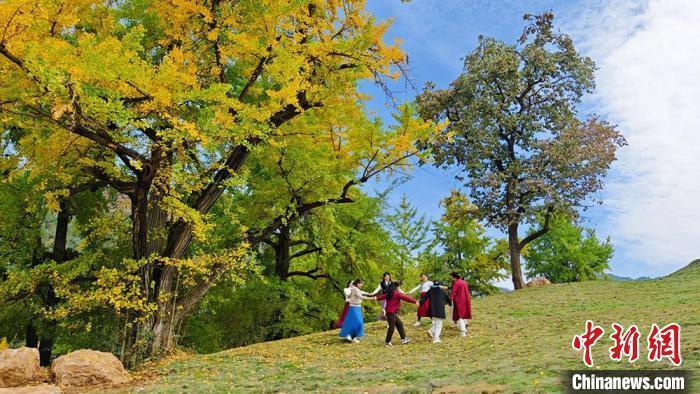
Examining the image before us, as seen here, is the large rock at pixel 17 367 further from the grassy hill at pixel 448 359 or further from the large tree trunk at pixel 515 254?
the large tree trunk at pixel 515 254

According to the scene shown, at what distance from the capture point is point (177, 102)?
12609 mm

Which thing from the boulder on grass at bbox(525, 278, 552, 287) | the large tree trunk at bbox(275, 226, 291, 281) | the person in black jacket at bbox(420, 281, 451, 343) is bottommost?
the person in black jacket at bbox(420, 281, 451, 343)

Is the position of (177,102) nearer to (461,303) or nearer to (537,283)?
(461,303)

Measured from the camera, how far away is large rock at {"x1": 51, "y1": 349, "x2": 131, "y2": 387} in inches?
435

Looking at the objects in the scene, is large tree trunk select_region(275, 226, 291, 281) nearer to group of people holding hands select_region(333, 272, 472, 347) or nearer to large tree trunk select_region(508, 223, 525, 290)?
group of people holding hands select_region(333, 272, 472, 347)

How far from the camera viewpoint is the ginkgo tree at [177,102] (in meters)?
11.1

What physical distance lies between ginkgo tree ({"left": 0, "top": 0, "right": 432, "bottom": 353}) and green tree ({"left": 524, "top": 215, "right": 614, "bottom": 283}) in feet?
93.9

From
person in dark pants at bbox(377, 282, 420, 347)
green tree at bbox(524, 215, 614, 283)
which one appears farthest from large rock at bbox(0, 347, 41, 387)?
green tree at bbox(524, 215, 614, 283)

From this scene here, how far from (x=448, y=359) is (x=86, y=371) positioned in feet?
25.2

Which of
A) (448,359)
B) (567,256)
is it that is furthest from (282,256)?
(567,256)

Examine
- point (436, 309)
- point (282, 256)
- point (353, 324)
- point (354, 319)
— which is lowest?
point (353, 324)

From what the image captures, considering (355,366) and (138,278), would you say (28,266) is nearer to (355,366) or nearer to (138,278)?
(138,278)

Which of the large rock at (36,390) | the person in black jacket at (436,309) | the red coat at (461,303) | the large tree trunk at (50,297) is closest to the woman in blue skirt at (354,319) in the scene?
the person in black jacket at (436,309)

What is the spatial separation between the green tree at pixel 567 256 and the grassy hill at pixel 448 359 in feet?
71.7
